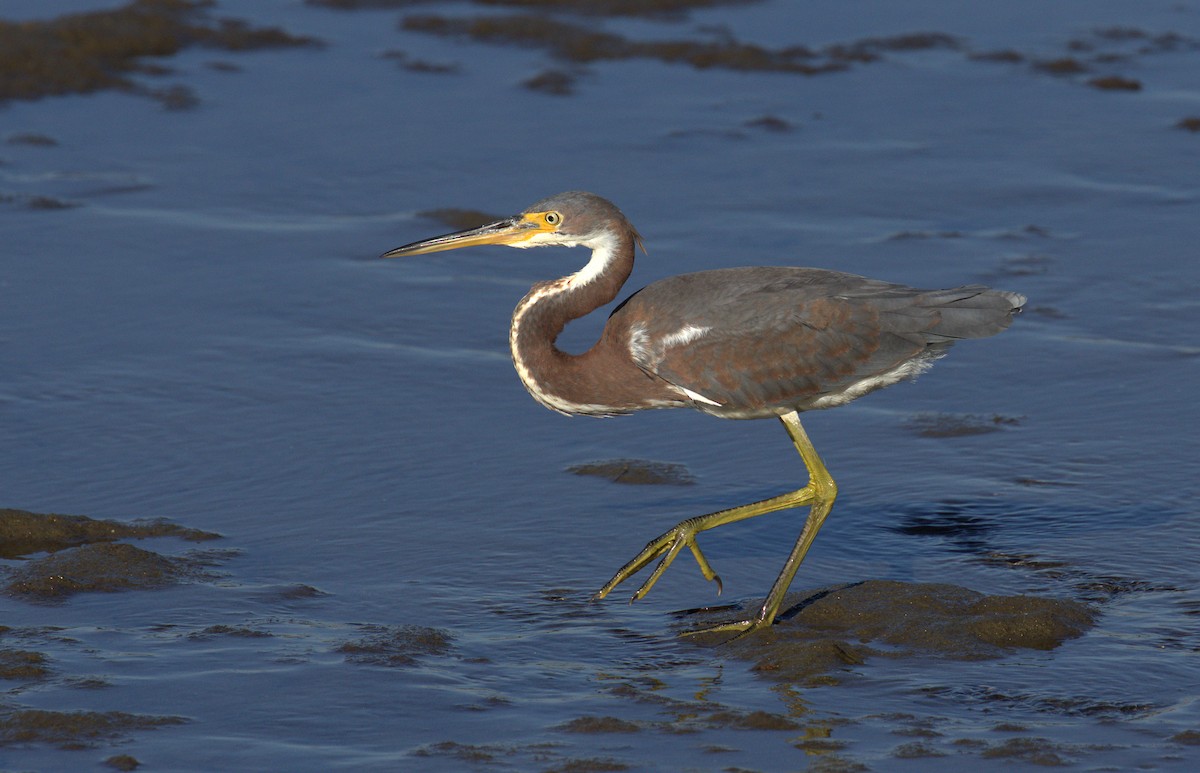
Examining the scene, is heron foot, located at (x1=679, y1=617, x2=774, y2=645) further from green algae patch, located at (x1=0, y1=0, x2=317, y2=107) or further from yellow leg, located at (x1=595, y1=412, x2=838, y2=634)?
green algae patch, located at (x1=0, y1=0, x2=317, y2=107)

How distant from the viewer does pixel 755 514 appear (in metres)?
7.34

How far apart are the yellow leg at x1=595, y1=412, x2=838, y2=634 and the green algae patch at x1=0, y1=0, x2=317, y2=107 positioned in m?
8.40

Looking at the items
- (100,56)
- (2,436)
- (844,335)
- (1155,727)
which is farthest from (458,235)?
(100,56)

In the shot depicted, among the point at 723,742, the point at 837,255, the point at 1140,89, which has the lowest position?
the point at 723,742

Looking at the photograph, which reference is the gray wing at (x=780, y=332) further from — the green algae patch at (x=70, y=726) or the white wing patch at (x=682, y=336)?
the green algae patch at (x=70, y=726)

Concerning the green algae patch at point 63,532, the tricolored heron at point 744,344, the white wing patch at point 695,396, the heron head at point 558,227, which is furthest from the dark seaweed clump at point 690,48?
the green algae patch at point 63,532

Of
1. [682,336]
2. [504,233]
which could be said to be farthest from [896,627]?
[504,233]

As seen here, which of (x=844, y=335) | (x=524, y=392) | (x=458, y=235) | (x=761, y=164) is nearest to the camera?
(x=844, y=335)

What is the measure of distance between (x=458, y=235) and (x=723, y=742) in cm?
281

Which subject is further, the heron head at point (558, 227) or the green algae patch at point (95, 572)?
the heron head at point (558, 227)

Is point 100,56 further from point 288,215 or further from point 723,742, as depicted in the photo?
point 723,742

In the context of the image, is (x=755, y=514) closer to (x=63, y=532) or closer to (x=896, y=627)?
(x=896, y=627)

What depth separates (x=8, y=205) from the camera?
38.8 ft

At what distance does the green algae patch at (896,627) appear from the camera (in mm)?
6555
